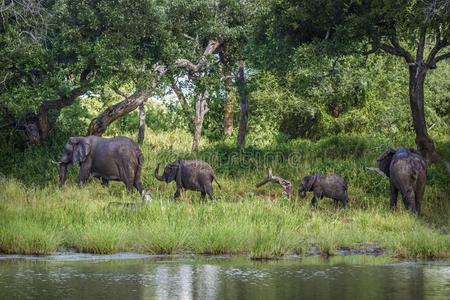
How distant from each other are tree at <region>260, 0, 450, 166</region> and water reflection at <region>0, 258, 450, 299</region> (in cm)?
1061

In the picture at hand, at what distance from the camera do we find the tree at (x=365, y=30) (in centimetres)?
2430

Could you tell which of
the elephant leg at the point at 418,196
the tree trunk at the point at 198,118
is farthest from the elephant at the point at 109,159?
the tree trunk at the point at 198,118

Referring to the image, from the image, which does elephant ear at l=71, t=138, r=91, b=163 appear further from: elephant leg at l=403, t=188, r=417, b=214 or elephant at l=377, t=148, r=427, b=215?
elephant leg at l=403, t=188, r=417, b=214

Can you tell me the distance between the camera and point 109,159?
23203 millimetres

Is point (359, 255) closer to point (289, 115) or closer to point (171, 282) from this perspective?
point (171, 282)

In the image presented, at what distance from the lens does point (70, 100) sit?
93.5ft

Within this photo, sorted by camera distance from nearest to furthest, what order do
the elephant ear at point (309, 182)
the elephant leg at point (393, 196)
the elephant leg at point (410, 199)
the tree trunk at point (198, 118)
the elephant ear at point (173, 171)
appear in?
the elephant leg at point (410, 199) → the elephant leg at point (393, 196) → the elephant ear at point (309, 182) → the elephant ear at point (173, 171) → the tree trunk at point (198, 118)

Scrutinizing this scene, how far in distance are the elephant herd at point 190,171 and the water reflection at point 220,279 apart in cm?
643

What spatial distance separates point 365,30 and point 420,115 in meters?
2.95

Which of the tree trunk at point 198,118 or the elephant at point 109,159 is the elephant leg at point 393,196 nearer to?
the elephant at point 109,159

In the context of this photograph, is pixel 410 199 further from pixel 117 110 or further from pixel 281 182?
pixel 117 110

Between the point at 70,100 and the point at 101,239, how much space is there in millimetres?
13170

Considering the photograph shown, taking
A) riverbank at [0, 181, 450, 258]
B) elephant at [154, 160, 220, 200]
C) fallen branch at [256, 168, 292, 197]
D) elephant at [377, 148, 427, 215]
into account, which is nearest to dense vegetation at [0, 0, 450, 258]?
riverbank at [0, 181, 450, 258]

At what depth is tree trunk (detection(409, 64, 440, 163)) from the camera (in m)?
25.8
